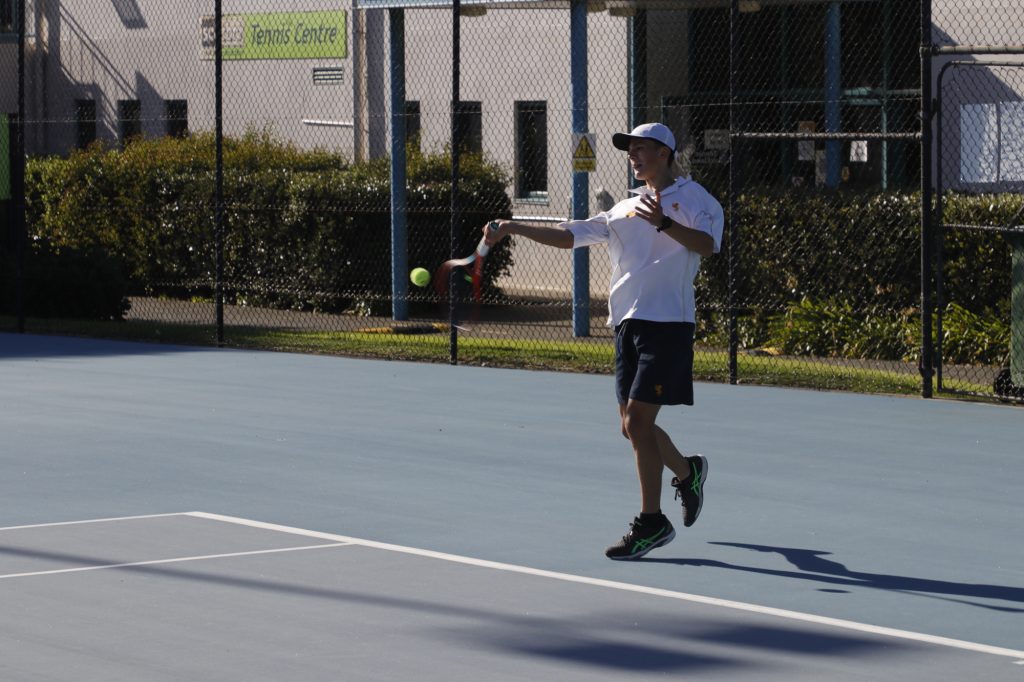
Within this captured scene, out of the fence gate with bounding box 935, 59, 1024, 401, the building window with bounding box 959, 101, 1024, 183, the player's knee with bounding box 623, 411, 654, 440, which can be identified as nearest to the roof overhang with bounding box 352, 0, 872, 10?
the building window with bounding box 959, 101, 1024, 183

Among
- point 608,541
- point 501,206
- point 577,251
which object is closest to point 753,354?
point 577,251

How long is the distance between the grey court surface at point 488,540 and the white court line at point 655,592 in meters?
0.02

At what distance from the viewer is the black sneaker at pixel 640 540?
8031mm

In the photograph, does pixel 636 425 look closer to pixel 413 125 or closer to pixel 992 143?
pixel 992 143

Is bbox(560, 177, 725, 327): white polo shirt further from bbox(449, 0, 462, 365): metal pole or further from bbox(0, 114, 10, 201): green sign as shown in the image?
bbox(0, 114, 10, 201): green sign

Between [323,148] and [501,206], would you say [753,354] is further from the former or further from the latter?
[323,148]

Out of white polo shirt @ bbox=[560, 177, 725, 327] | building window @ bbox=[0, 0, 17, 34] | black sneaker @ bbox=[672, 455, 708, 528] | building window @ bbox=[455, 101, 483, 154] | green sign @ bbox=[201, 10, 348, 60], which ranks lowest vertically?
black sneaker @ bbox=[672, 455, 708, 528]

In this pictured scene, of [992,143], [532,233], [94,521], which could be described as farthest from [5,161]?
[532,233]

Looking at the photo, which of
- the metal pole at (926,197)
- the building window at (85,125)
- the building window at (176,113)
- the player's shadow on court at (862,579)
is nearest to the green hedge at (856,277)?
the metal pole at (926,197)

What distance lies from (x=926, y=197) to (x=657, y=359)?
6024mm

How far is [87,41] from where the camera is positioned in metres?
30.8

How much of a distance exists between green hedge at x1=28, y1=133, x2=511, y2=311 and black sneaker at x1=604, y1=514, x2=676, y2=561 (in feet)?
38.4

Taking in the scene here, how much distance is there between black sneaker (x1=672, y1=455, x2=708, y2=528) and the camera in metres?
8.59

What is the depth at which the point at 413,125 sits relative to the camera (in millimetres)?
25281
